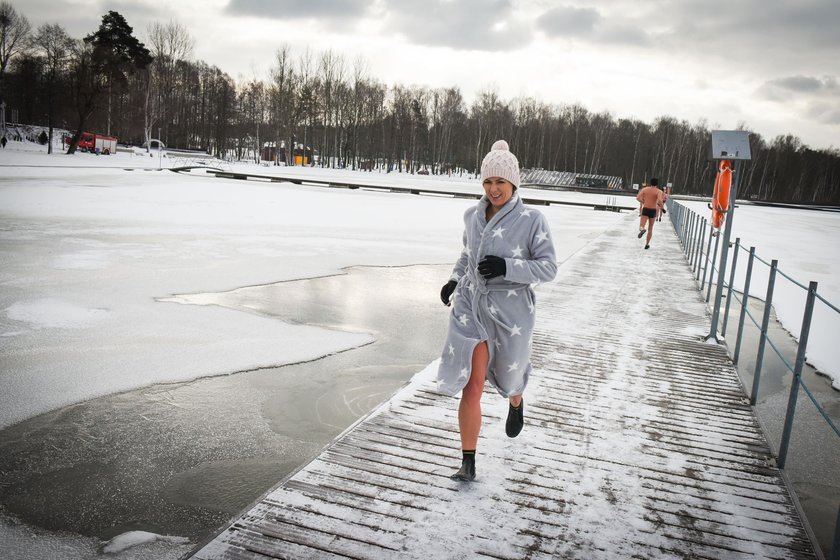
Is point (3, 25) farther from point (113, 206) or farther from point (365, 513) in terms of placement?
point (365, 513)

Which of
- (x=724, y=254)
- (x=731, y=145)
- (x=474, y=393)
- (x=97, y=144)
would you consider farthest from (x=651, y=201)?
(x=97, y=144)

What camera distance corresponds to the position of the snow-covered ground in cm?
502

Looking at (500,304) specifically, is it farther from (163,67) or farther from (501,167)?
(163,67)

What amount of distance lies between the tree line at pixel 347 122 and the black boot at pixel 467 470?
6009cm

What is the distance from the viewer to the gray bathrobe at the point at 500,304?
277 cm

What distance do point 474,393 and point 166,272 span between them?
7101 millimetres

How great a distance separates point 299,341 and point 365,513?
344cm

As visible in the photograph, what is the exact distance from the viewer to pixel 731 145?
6.35m

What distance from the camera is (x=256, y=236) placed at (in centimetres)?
1299

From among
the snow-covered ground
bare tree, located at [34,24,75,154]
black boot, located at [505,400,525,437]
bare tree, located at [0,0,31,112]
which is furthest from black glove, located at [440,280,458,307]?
bare tree, located at [34,24,75,154]

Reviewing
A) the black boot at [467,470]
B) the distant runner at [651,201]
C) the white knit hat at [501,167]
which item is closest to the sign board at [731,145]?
the white knit hat at [501,167]

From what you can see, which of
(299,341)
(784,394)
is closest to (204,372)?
(299,341)

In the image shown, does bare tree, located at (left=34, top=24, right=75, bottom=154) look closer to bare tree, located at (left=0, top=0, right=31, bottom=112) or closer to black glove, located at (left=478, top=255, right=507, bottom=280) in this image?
bare tree, located at (left=0, top=0, right=31, bottom=112)

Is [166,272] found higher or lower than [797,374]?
lower
